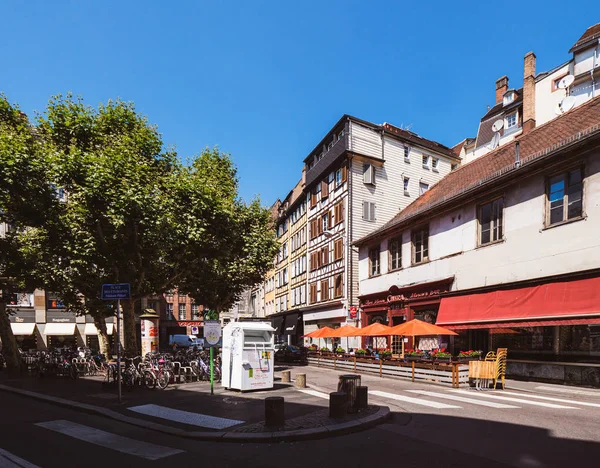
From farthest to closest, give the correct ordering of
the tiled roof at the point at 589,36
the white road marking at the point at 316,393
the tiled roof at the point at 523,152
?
1. the tiled roof at the point at 589,36
2. the tiled roof at the point at 523,152
3. the white road marking at the point at 316,393

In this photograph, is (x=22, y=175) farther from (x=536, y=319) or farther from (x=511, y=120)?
(x=511, y=120)

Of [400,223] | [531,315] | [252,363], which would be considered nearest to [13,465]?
[252,363]

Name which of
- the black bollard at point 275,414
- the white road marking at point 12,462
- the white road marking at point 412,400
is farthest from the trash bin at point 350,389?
the white road marking at point 12,462

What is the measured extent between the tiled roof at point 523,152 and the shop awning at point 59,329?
32.6 m

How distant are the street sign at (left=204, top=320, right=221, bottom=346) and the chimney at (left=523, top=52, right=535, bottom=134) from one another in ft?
→ 110

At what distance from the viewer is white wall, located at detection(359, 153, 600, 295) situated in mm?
14422

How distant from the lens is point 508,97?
42.8m

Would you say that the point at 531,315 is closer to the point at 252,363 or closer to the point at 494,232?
the point at 494,232

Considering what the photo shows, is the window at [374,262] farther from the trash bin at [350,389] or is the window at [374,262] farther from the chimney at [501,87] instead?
the chimney at [501,87]

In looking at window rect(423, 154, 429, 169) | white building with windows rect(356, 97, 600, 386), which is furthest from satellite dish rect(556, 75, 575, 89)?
white building with windows rect(356, 97, 600, 386)

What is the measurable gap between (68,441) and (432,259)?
18613 millimetres

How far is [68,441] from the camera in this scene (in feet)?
24.7

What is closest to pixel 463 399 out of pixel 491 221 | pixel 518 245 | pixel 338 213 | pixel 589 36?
pixel 518 245

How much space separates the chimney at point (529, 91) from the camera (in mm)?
36191
